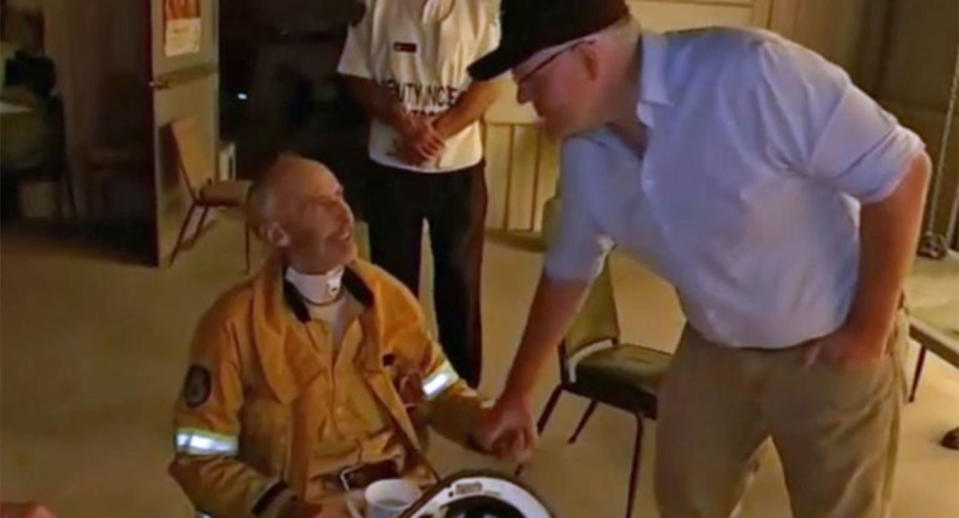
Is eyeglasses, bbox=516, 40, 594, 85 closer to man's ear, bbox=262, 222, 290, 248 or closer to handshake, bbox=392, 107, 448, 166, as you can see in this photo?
man's ear, bbox=262, 222, 290, 248

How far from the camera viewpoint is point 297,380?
163 cm

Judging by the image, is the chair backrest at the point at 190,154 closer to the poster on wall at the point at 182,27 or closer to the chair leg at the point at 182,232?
the chair leg at the point at 182,232

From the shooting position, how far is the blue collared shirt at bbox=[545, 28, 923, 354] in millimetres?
1392

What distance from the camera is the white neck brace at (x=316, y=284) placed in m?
1.64

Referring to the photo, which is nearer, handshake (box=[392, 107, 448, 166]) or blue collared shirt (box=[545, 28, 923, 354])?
blue collared shirt (box=[545, 28, 923, 354])

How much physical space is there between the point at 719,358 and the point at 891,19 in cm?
385

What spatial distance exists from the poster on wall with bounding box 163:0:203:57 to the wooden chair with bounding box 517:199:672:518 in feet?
8.27

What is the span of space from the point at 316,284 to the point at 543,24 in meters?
0.54

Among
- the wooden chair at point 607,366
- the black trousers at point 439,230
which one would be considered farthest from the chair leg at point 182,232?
the wooden chair at point 607,366

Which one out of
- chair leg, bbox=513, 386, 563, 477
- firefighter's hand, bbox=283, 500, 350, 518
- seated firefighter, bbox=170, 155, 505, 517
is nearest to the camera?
firefighter's hand, bbox=283, 500, 350, 518

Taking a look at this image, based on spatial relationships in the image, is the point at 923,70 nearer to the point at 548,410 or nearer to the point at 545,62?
the point at 548,410

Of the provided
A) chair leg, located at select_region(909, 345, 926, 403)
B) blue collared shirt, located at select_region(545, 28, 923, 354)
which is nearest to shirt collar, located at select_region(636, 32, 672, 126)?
blue collared shirt, located at select_region(545, 28, 923, 354)

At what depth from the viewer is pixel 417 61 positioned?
2959 mm

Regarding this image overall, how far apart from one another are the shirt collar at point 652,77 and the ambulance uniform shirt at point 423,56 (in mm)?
1514
